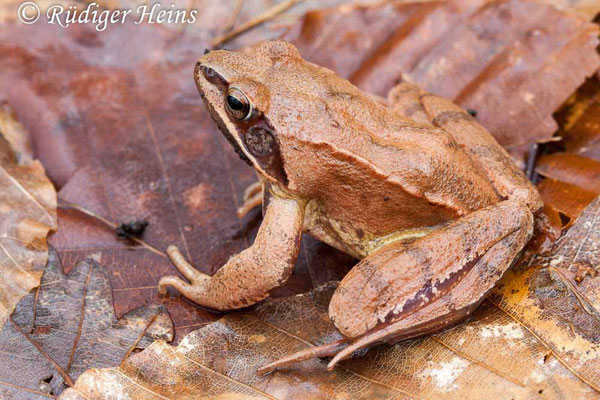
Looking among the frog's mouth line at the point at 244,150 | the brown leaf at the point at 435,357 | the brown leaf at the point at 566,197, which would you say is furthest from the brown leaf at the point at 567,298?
the frog's mouth line at the point at 244,150

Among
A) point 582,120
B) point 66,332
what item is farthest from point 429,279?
point 582,120

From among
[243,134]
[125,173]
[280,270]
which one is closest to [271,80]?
[243,134]

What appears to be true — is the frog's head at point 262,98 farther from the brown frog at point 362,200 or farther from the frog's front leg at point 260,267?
the frog's front leg at point 260,267

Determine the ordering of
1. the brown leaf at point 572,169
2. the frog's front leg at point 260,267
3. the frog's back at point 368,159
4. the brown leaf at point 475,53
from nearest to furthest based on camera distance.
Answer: the frog's back at point 368,159, the frog's front leg at point 260,267, the brown leaf at point 572,169, the brown leaf at point 475,53

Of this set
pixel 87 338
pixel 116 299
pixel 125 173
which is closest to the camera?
pixel 87 338

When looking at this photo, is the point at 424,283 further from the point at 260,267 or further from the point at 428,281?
the point at 260,267

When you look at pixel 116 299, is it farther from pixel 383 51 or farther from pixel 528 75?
pixel 528 75
